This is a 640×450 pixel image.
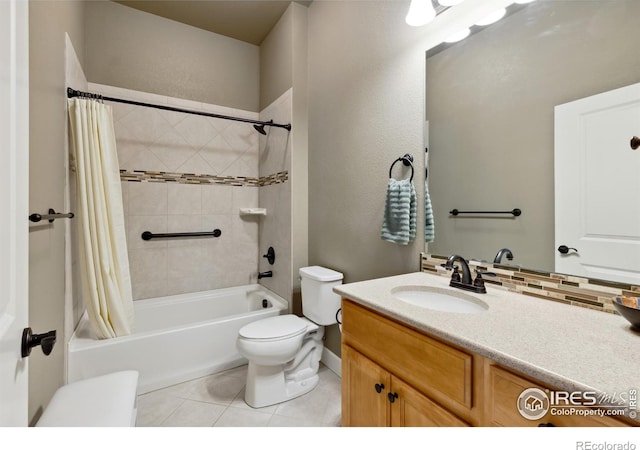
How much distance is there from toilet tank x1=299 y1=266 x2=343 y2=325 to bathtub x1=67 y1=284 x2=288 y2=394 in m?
0.42

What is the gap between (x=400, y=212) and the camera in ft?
4.69

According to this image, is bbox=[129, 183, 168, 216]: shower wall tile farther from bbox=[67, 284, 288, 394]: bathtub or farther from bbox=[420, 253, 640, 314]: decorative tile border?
bbox=[420, 253, 640, 314]: decorative tile border

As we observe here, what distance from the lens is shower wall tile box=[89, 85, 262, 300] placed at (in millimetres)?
2375

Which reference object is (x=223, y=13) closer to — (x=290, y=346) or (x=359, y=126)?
(x=359, y=126)

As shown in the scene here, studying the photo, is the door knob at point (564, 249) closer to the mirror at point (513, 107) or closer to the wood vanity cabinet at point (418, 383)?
the mirror at point (513, 107)

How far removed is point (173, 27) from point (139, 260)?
6.81ft

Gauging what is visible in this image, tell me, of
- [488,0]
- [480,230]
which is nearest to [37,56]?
[488,0]

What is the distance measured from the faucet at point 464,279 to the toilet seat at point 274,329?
3.25 feet

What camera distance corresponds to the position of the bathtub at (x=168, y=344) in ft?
5.47

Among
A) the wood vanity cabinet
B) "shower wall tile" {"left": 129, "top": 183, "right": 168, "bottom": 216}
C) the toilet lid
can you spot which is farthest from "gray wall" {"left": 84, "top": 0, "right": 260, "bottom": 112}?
the wood vanity cabinet

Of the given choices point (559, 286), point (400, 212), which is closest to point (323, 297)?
point (400, 212)

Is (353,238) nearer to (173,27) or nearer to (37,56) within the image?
(37,56)

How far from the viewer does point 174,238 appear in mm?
2514

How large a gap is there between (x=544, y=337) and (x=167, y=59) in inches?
124
